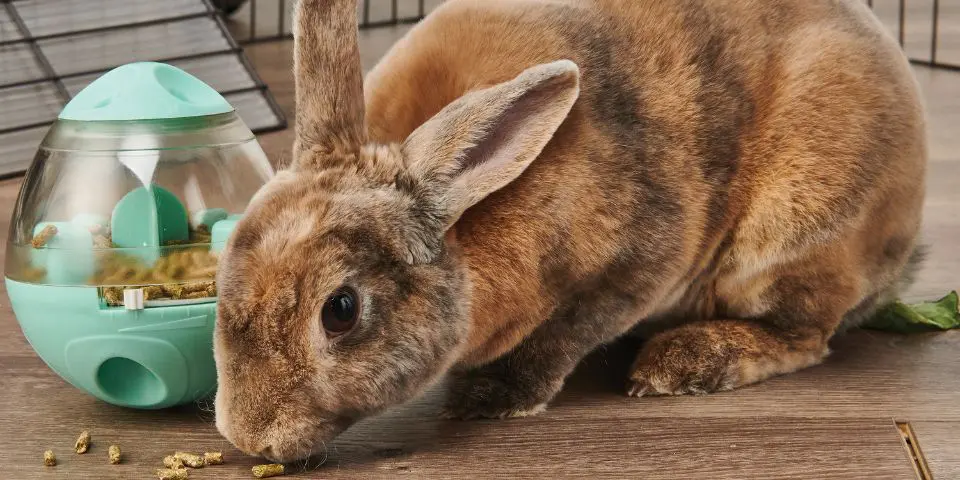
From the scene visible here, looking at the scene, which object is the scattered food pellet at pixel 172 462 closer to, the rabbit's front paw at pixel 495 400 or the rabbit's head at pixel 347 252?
the rabbit's head at pixel 347 252

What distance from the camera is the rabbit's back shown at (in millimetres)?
1749

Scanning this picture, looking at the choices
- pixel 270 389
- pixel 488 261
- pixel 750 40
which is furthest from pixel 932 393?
pixel 270 389

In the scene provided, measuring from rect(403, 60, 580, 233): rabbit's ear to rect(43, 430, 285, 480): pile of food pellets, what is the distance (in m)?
0.39

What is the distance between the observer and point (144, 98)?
5.67ft

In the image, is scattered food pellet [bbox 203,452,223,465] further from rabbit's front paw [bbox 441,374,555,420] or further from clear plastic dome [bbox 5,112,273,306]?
rabbit's front paw [bbox 441,374,555,420]

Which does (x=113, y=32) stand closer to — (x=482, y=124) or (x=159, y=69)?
(x=159, y=69)

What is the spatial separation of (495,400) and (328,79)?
0.55 m

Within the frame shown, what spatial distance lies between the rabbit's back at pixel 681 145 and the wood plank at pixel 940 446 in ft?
1.01

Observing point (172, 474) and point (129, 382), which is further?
point (129, 382)

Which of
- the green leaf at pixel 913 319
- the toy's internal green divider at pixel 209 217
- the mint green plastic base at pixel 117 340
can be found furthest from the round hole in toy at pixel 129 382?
the green leaf at pixel 913 319

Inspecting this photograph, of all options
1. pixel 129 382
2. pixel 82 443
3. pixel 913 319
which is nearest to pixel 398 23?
pixel 913 319

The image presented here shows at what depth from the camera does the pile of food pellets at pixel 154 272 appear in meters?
1.67

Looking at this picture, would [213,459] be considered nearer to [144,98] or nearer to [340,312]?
[340,312]

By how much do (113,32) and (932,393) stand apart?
2961 millimetres
